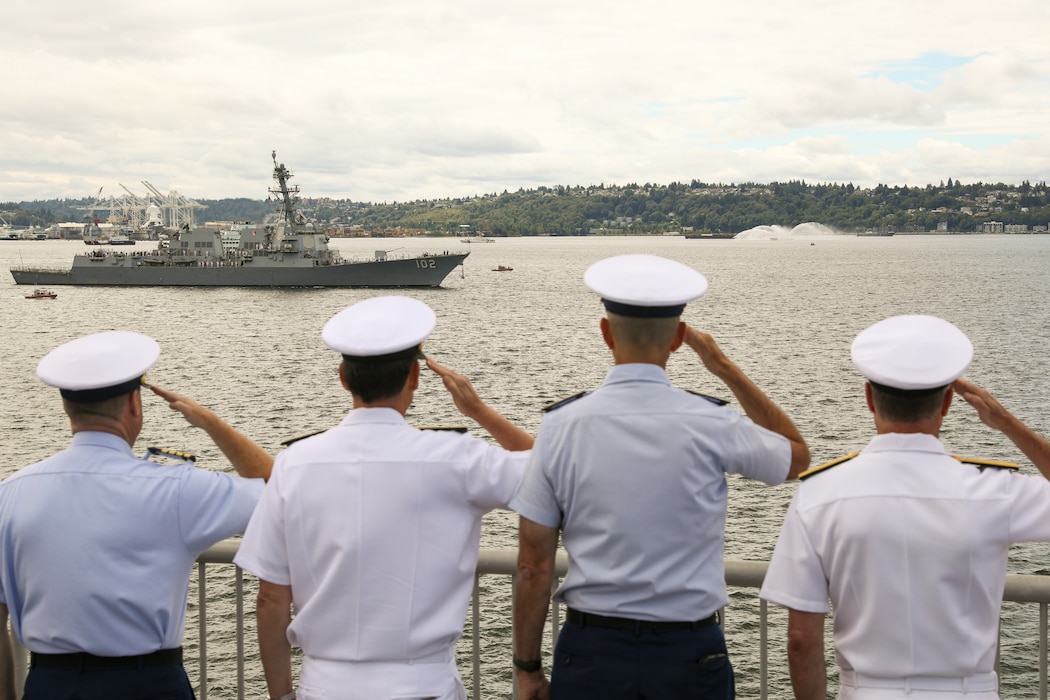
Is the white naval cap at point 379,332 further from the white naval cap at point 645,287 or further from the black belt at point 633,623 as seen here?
the black belt at point 633,623

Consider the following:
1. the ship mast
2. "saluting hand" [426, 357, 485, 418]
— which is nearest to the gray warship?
the ship mast

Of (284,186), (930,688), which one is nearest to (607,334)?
(930,688)

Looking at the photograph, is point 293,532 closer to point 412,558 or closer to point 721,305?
point 412,558

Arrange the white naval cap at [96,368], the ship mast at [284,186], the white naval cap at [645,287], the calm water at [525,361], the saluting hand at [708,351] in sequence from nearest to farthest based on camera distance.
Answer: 1. the white naval cap at [645,287]
2. the white naval cap at [96,368]
3. the saluting hand at [708,351]
4. the calm water at [525,361]
5. the ship mast at [284,186]

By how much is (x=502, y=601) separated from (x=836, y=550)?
40.5 ft

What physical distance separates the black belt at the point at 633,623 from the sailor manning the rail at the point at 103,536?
1044mm

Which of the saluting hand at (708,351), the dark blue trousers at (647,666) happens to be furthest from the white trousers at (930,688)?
the saluting hand at (708,351)

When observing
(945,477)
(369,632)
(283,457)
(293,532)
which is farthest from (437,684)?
(945,477)

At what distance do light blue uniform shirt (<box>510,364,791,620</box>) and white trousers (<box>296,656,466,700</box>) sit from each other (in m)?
0.45

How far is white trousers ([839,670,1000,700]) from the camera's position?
100 inches

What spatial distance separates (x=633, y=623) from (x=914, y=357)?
1.05 m

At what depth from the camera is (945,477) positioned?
2531 millimetres

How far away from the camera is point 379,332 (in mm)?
2674

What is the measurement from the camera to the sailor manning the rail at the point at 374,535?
2.63 meters
